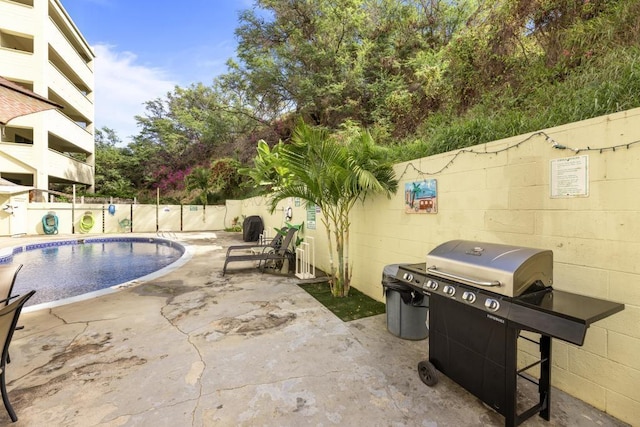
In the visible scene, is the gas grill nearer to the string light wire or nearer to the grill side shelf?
the grill side shelf

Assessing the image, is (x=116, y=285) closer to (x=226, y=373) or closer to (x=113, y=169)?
(x=226, y=373)

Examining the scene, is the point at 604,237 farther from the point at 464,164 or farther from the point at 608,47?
the point at 608,47

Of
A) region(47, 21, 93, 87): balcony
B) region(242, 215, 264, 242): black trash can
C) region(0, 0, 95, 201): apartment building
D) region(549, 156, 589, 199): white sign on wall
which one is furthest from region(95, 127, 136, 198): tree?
region(549, 156, 589, 199): white sign on wall

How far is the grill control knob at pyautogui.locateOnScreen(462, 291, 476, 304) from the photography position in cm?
183

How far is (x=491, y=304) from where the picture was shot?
67.9 inches

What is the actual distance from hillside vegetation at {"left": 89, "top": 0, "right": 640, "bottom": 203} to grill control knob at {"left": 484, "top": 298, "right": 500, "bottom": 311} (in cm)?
173

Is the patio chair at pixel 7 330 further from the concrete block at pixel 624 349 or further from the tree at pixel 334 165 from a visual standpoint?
the concrete block at pixel 624 349

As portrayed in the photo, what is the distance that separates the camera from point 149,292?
4695 millimetres

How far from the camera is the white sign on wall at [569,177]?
2037 mm

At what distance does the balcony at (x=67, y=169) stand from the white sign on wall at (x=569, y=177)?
20.1m

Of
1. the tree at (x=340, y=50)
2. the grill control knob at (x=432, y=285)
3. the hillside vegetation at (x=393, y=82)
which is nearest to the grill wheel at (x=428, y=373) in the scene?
the grill control knob at (x=432, y=285)

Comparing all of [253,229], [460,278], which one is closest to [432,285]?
[460,278]

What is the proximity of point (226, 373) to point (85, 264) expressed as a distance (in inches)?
324

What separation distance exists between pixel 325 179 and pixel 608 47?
3.82m
